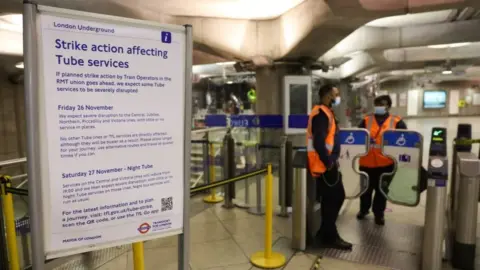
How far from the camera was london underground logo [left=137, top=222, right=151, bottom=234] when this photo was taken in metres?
1.70

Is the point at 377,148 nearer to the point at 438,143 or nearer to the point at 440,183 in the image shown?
the point at 438,143

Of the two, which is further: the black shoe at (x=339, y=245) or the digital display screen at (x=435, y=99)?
the digital display screen at (x=435, y=99)

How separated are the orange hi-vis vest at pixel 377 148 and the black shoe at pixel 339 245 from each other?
114 centimetres

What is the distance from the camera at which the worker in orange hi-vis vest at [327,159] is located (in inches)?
129

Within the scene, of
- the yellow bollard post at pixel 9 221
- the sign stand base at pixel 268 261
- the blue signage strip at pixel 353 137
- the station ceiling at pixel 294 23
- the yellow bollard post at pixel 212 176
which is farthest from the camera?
the yellow bollard post at pixel 212 176

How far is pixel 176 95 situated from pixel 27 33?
0.67 m

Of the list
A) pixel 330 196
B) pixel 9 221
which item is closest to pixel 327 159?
pixel 330 196

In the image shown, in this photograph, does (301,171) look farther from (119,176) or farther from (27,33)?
(27,33)

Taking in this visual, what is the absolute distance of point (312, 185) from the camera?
3.69 m

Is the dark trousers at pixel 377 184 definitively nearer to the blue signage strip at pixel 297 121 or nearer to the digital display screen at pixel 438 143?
the digital display screen at pixel 438 143

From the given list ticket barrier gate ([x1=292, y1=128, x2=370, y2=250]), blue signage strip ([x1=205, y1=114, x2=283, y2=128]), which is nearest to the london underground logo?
ticket barrier gate ([x1=292, y1=128, x2=370, y2=250])

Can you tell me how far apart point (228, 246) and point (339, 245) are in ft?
3.80

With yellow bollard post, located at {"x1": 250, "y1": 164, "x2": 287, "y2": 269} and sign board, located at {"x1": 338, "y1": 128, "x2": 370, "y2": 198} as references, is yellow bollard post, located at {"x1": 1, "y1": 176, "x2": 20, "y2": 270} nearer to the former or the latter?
yellow bollard post, located at {"x1": 250, "y1": 164, "x2": 287, "y2": 269}

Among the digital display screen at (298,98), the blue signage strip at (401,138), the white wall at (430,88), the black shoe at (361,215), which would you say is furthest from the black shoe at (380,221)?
the white wall at (430,88)
